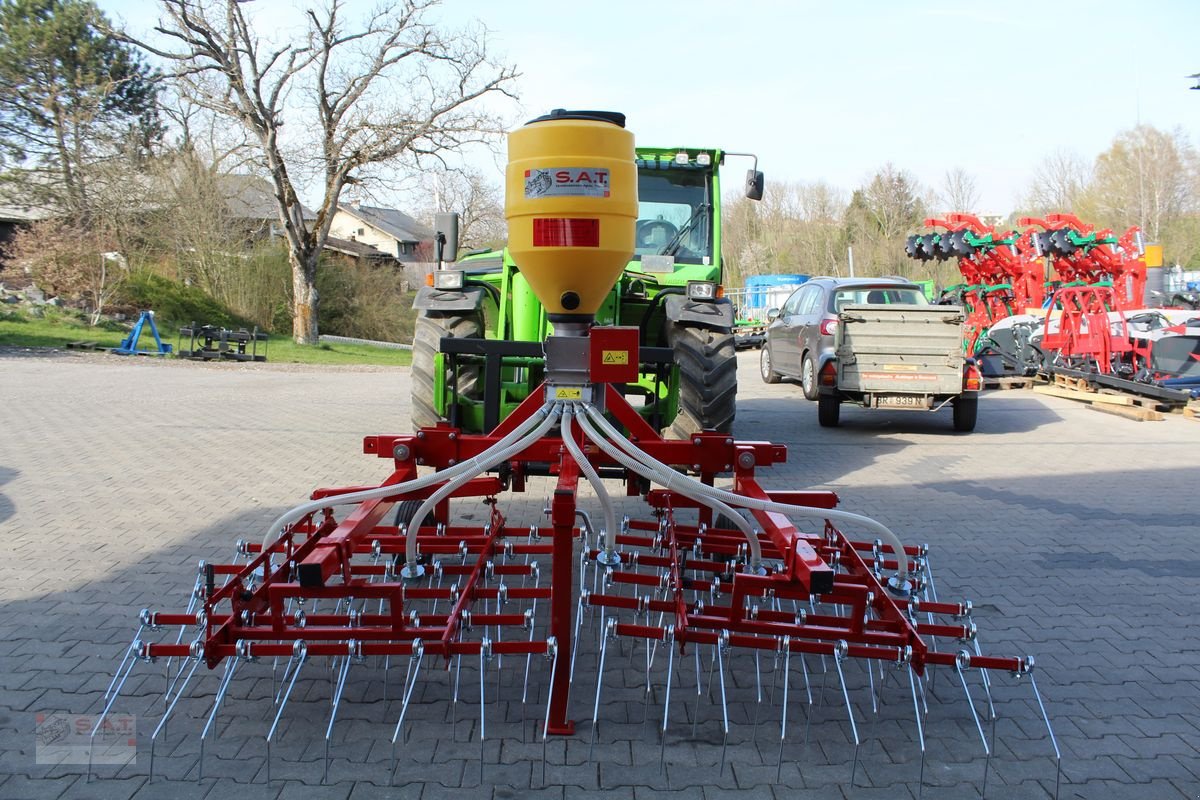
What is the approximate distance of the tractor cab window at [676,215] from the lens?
7.71m

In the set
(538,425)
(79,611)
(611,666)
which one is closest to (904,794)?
(611,666)

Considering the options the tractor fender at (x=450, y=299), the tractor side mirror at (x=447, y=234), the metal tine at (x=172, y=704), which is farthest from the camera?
the tractor side mirror at (x=447, y=234)

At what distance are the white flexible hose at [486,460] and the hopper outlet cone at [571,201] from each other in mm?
488

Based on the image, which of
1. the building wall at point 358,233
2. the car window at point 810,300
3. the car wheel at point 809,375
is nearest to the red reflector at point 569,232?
the car wheel at point 809,375

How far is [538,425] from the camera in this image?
3.53 metres

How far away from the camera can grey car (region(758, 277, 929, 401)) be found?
38.7 feet

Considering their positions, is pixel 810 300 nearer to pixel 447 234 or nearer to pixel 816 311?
pixel 816 311

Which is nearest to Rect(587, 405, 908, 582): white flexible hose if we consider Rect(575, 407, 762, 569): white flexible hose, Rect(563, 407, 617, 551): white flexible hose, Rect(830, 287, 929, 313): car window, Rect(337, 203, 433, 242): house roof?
Rect(575, 407, 762, 569): white flexible hose

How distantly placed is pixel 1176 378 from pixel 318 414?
11.5m

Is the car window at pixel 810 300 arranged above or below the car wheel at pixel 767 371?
above

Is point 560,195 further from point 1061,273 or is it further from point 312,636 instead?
point 1061,273

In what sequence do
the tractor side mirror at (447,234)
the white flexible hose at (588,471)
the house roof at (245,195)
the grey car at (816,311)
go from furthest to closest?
the house roof at (245,195)
the grey car at (816,311)
the tractor side mirror at (447,234)
the white flexible hose at (588,471)

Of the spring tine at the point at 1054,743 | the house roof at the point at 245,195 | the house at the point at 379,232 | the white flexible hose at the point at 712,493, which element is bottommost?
the spring tine at the point at 1054,743

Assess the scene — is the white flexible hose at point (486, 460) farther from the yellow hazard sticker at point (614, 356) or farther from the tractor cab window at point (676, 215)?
the tractor cab window at point (676, 215)
